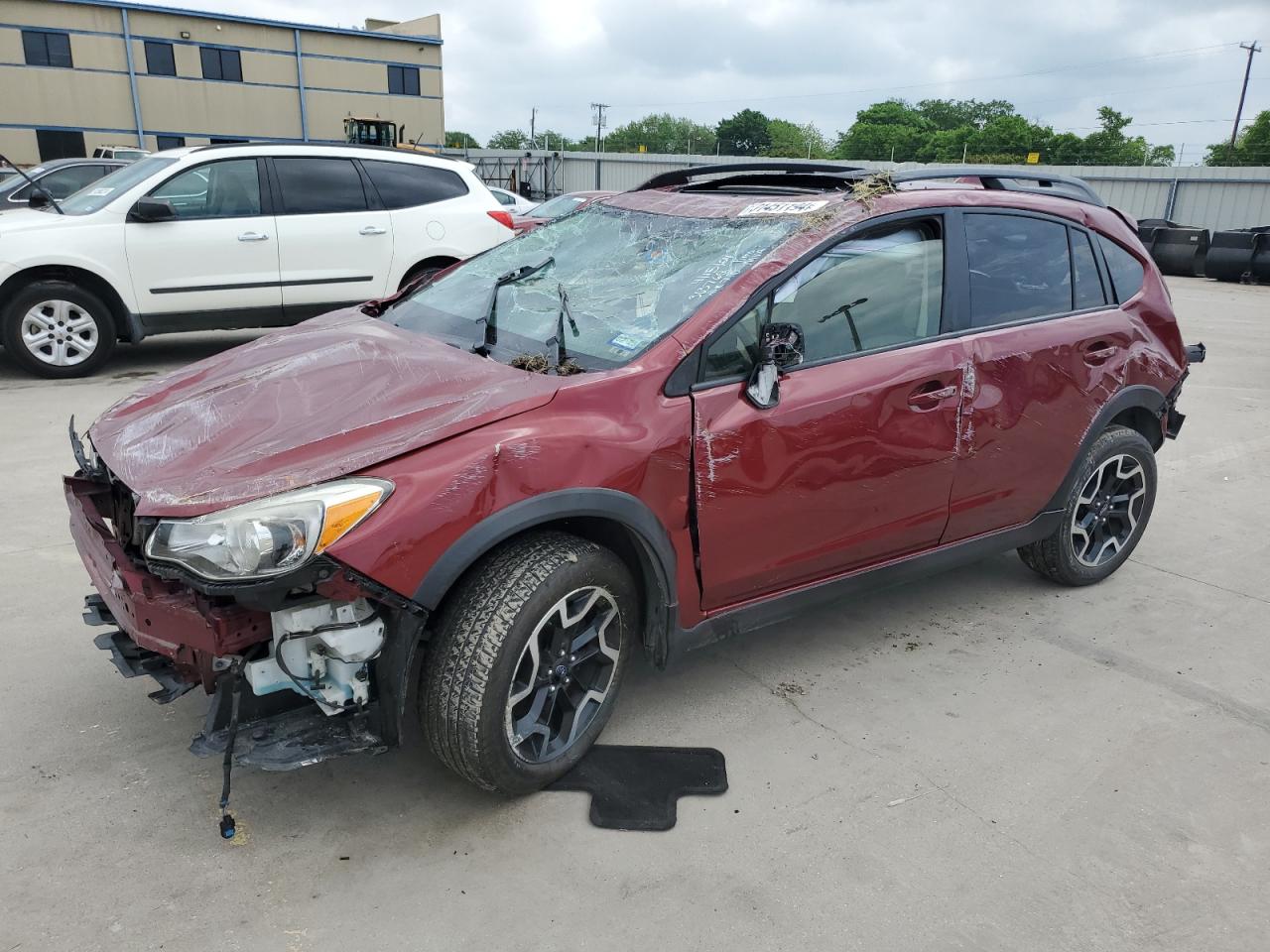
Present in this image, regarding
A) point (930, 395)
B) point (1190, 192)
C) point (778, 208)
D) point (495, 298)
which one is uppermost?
point (1190, 192)

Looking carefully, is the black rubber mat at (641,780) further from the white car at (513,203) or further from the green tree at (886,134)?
the green tree at (886,134)

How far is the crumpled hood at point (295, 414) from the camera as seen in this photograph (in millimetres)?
2359

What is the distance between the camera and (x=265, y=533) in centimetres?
221

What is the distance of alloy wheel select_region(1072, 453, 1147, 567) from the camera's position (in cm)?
413

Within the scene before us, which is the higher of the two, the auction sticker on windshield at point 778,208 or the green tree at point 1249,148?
the green tree at point 1249,148

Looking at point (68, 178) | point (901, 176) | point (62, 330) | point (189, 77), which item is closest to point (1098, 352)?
point (901, 176)

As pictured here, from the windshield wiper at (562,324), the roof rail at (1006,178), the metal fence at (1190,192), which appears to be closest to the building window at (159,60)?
the metal fence at (1190,192)

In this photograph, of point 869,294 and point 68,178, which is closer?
point 869,294

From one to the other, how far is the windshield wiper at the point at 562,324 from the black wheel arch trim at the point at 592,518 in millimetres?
487

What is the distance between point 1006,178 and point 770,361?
1747 mm

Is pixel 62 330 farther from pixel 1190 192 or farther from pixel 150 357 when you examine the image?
pixel 1190 192

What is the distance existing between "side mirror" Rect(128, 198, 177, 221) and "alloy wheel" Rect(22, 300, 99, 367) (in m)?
0.85

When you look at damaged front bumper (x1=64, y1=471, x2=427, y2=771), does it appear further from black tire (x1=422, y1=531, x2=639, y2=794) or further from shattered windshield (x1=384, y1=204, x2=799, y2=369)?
shattered windshield (x1=384, y1=204, x2=799, y2=369)

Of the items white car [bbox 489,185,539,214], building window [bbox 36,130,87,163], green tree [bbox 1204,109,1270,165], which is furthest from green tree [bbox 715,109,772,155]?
white car [bbox 489,185,539,214]
